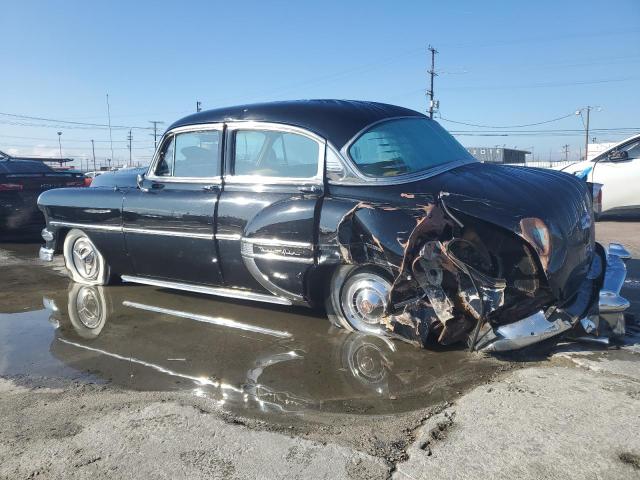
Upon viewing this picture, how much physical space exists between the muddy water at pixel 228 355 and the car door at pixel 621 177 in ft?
25.0

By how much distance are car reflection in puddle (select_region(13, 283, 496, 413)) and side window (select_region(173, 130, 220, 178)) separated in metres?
1.28

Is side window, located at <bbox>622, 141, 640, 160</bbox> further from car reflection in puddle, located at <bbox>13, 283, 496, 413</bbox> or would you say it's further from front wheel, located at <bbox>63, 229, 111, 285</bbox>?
front wheel, located at <bbox>63, 229, 111, 285</bbox>

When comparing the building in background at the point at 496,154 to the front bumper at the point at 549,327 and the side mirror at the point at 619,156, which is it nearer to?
the side mirror at the point at 619,156

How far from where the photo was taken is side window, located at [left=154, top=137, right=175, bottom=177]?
5172 millimetres

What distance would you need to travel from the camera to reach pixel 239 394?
3.19 meters

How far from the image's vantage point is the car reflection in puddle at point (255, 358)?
3.14 metres

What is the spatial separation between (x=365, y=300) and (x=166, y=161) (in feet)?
8.36

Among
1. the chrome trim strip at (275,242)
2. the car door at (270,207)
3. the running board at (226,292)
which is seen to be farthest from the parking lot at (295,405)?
the chrome trim strip at (275,242)

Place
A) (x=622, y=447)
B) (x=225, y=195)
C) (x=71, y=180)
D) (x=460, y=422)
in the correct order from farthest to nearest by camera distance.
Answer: (x=71, y=180) < (x=225, y=195) < (x=460, y=422) < (x=622, y=447)

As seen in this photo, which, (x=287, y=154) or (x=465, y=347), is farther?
(x=287, y=154)

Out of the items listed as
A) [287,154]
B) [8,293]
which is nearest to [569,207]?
[287,154]

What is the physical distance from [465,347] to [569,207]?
3.93 ft

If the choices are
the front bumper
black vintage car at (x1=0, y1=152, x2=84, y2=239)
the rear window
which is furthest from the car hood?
the rear window

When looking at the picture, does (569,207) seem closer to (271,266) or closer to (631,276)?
(271,266)
